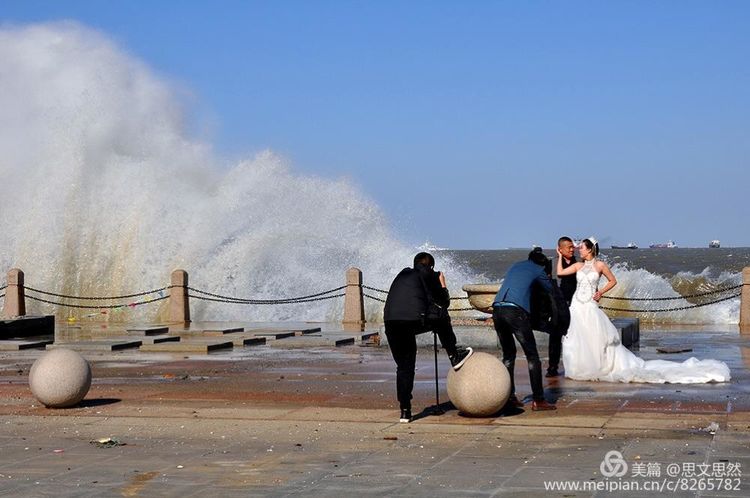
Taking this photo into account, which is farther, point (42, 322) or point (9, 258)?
point (9, 258)

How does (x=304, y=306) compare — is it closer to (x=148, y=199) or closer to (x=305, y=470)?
(x=148, y=199)

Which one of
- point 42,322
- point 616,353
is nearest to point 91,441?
point 616,353

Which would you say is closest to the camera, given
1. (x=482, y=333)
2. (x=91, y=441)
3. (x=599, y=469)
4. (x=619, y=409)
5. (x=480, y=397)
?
(x=599, y=469)

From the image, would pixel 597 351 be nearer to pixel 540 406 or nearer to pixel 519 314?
pixel 519 314

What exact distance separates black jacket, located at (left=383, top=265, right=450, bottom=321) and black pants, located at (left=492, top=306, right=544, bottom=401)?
74cm

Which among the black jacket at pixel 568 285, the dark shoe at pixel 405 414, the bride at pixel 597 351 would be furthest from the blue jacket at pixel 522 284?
the black jacket at pixel 568 285

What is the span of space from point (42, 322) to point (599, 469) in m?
18.7

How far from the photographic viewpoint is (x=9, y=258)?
4353cm

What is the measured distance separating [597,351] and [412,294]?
4422 millimetres

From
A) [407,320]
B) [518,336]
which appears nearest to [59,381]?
[407,320]

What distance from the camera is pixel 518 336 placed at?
12.2m

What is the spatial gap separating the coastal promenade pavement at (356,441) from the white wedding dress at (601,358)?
0.35 m

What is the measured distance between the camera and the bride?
1477 cm

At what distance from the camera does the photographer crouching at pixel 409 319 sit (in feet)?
36.9
